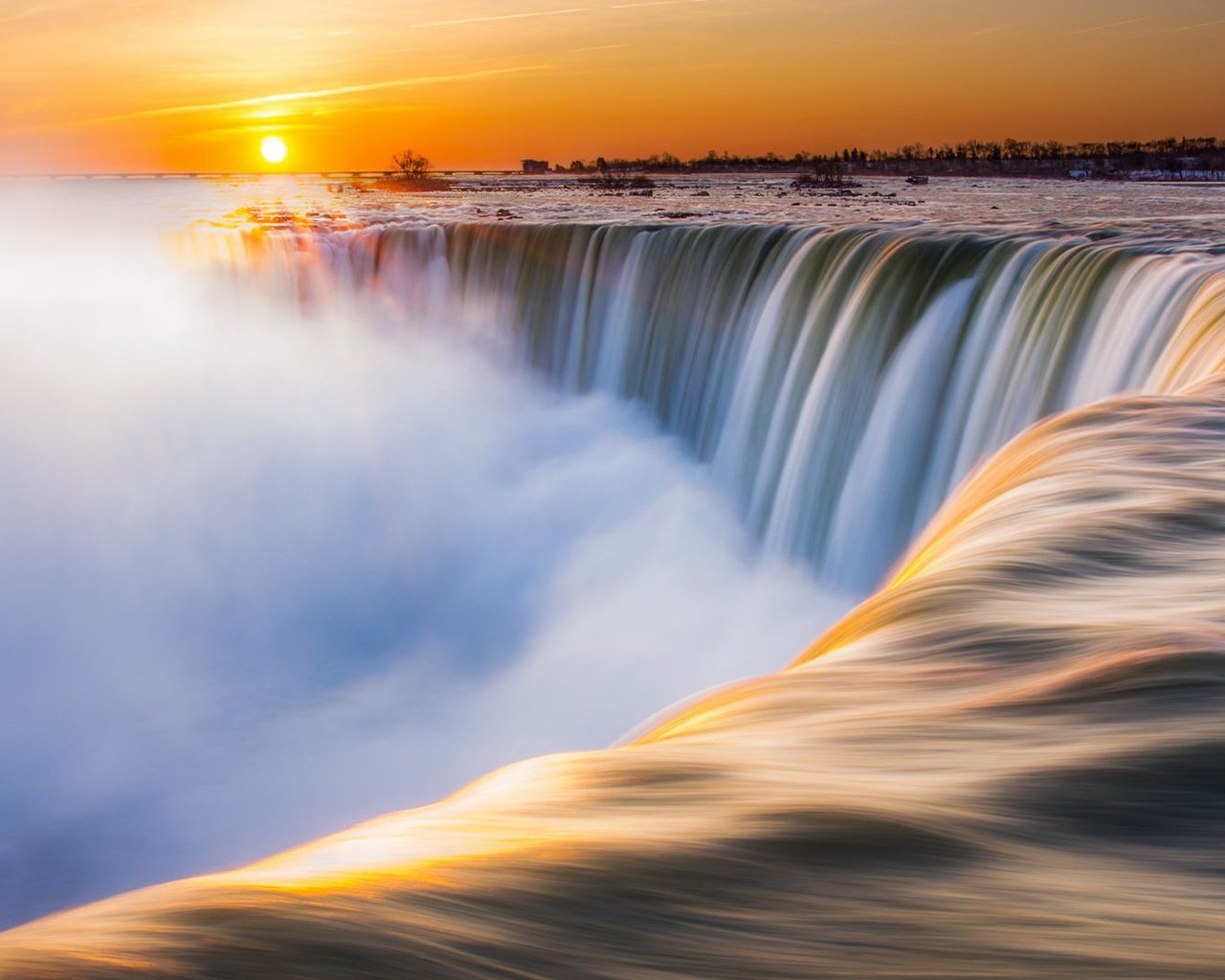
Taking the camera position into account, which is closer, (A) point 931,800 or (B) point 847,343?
(A) point 931,800

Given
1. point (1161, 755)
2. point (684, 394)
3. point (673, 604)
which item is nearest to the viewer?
point (1161, 755)

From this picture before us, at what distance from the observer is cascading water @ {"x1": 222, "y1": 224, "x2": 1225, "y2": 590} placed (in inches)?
355

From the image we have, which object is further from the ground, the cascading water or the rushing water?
the cascading water

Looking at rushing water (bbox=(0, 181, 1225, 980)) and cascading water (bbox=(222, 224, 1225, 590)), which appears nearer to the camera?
rushing water (bbox=(0, 181, 1225, 980))

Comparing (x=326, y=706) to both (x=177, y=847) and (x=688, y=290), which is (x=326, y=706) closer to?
(x=177, y=847)

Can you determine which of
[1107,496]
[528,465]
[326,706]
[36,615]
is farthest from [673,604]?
[1107,496]

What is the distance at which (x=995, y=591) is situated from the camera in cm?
304

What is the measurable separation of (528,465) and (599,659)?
6.07 metres

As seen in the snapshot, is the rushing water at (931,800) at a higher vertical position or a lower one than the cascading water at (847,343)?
lower

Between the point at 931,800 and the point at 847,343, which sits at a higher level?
the point at 847,343

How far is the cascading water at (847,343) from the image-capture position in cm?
901

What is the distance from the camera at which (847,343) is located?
1191 cm

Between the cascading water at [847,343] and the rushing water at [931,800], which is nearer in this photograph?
the rushing water at [931,800]

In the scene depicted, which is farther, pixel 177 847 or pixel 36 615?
pixel 36 615
